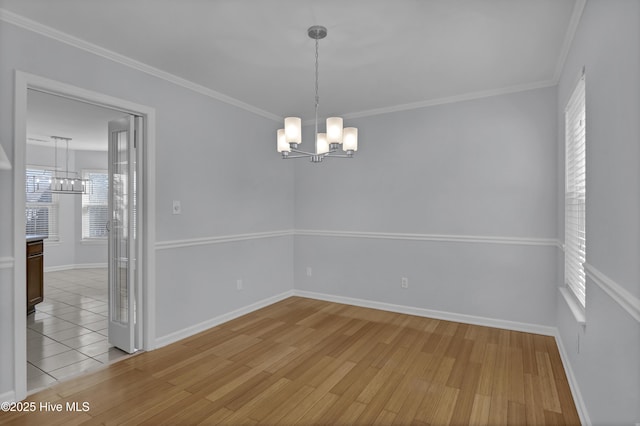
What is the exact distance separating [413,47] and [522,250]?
243cm

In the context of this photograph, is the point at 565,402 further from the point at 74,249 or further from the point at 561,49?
the point at 74,249

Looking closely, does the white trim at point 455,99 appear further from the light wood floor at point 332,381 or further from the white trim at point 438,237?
the light wood floor at point 332,381

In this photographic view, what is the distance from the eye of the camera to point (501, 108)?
3725 millimetres

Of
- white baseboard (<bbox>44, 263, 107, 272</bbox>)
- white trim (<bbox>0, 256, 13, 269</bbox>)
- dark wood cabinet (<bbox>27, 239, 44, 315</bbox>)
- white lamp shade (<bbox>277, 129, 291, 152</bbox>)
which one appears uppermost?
white lamp shade (<bbox>277, 129, 291, 152</bbox>)

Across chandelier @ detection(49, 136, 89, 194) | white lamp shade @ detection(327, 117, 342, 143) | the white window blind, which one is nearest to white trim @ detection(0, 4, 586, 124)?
the white window blind

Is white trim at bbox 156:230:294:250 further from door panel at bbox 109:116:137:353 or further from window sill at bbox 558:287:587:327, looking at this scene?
window sill at bbox 558:287:587:327

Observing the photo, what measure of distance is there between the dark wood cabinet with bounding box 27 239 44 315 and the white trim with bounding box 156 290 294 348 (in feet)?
7.84

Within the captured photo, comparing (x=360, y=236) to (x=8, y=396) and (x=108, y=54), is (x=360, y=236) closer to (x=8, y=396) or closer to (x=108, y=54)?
(x=108, y=54)

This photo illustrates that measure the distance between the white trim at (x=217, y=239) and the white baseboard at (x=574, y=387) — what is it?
344 centimetres

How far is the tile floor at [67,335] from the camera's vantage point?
2.84 meters

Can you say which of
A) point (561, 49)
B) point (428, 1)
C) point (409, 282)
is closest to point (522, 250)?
point (409, 282)

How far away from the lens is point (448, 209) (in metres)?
4.04

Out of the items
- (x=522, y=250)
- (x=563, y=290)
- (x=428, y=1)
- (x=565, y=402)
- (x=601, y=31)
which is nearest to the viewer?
(x=601, y=31)

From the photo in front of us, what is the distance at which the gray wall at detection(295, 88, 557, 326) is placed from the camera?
3.58 metres
